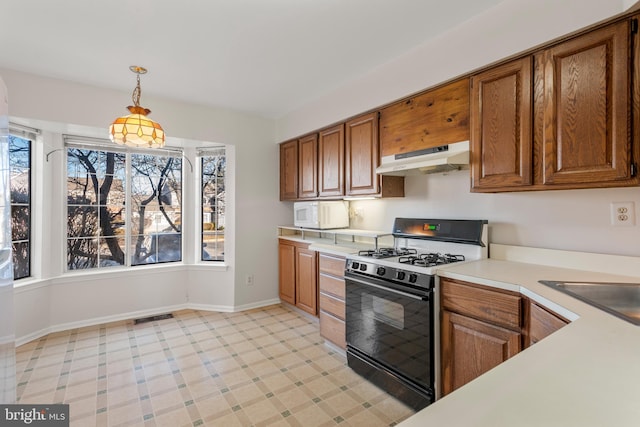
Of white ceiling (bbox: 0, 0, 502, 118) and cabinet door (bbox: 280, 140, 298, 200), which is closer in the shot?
white ceiling (bbox: 0, 0, 502, 118)

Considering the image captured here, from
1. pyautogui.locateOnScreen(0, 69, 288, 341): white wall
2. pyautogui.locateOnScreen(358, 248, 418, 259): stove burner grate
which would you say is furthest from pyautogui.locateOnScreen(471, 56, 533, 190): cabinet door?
pyautogui.locateOnScreen(0, 69, 288, 341): white wall

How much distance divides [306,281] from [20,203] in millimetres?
2914

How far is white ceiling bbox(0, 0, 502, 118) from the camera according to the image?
1.85 m

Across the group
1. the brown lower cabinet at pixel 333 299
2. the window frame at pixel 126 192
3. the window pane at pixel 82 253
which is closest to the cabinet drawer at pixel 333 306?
the brown lower cabinet at pixel 333 299

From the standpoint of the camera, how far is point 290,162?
154 inches

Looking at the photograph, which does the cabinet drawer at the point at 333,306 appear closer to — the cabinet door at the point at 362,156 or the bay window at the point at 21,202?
the cabinet door at the point at 362,156

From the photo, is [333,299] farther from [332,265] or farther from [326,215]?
[326,215]

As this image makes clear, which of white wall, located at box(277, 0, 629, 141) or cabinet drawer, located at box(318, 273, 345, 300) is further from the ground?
white wall, located at box(277, 0, 629, 141)

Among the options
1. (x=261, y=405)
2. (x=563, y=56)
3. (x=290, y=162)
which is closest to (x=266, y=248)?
(x=290, y=162)

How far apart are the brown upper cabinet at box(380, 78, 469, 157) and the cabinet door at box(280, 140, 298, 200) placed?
55.9 inches

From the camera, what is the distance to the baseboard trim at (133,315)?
3008mm

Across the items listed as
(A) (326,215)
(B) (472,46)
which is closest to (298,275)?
(A) (326,215)

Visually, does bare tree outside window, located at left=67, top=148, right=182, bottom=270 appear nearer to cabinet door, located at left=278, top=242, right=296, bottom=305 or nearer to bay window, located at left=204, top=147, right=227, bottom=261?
bay window, located at left=204, top=147, right=227, bottom=261

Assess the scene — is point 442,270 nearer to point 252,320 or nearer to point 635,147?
point 635,147
